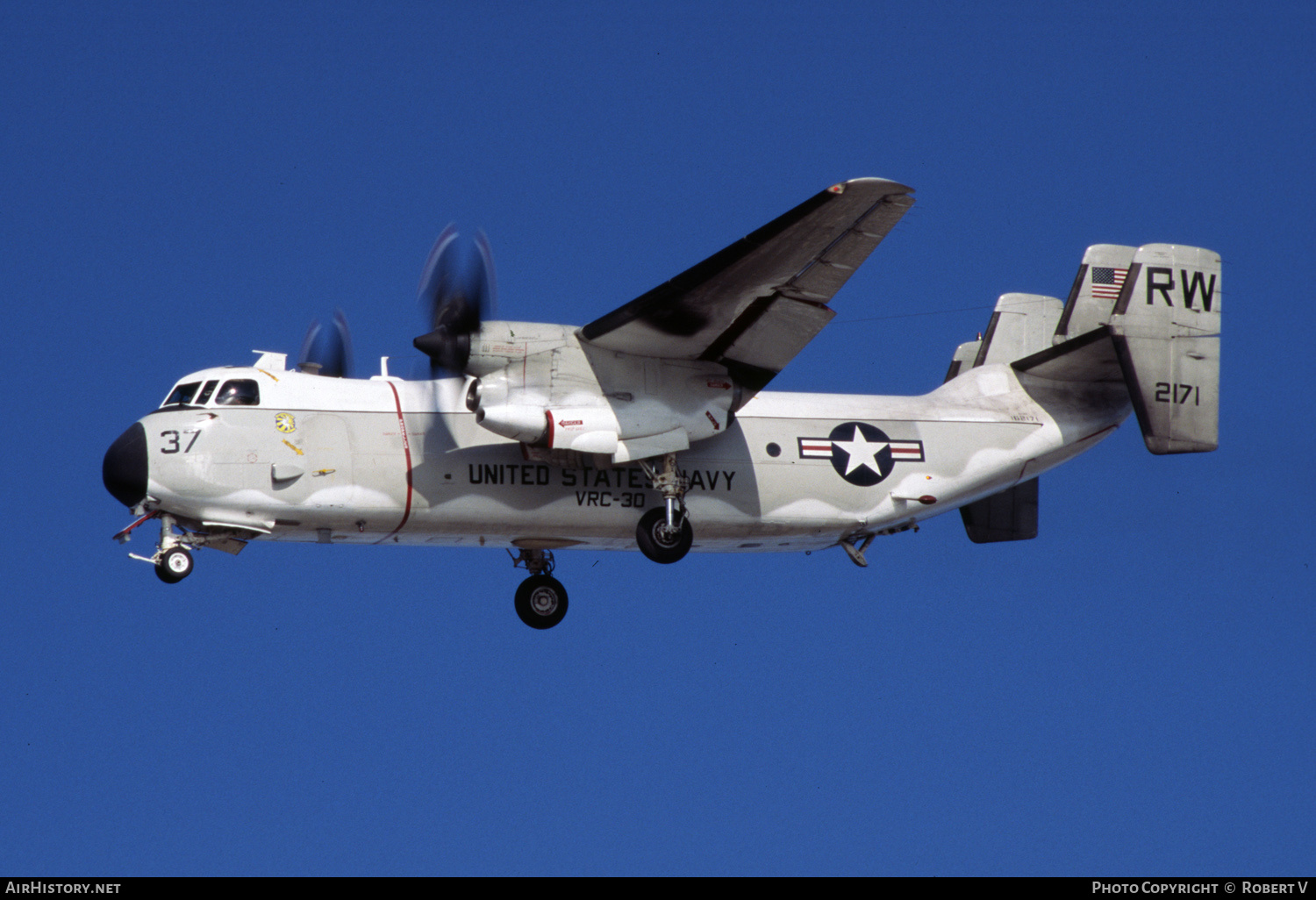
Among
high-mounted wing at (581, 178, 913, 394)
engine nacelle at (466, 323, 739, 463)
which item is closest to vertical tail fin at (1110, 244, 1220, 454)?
high-mounted wing at (581, 178, 913, 394)

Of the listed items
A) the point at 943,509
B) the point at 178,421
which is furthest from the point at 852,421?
the point at 178,421

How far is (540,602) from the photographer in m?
22.6

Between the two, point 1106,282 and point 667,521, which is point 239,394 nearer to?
point 667,521

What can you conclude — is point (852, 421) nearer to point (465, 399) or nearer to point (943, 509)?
point (943, 509)

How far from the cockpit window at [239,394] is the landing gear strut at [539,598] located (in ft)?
13.5

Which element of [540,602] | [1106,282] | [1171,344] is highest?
[1106,282]

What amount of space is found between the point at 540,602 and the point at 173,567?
192 inches

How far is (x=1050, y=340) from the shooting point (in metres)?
24.6

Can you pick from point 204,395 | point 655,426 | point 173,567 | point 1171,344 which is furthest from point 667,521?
point 1171,344

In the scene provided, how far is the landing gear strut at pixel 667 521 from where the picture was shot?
2089 centimetres

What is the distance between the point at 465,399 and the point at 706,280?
3.32m

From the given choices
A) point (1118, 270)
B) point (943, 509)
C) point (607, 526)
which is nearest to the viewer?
point (607, 526)

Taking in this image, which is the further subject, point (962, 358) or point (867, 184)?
point (962, 358)
